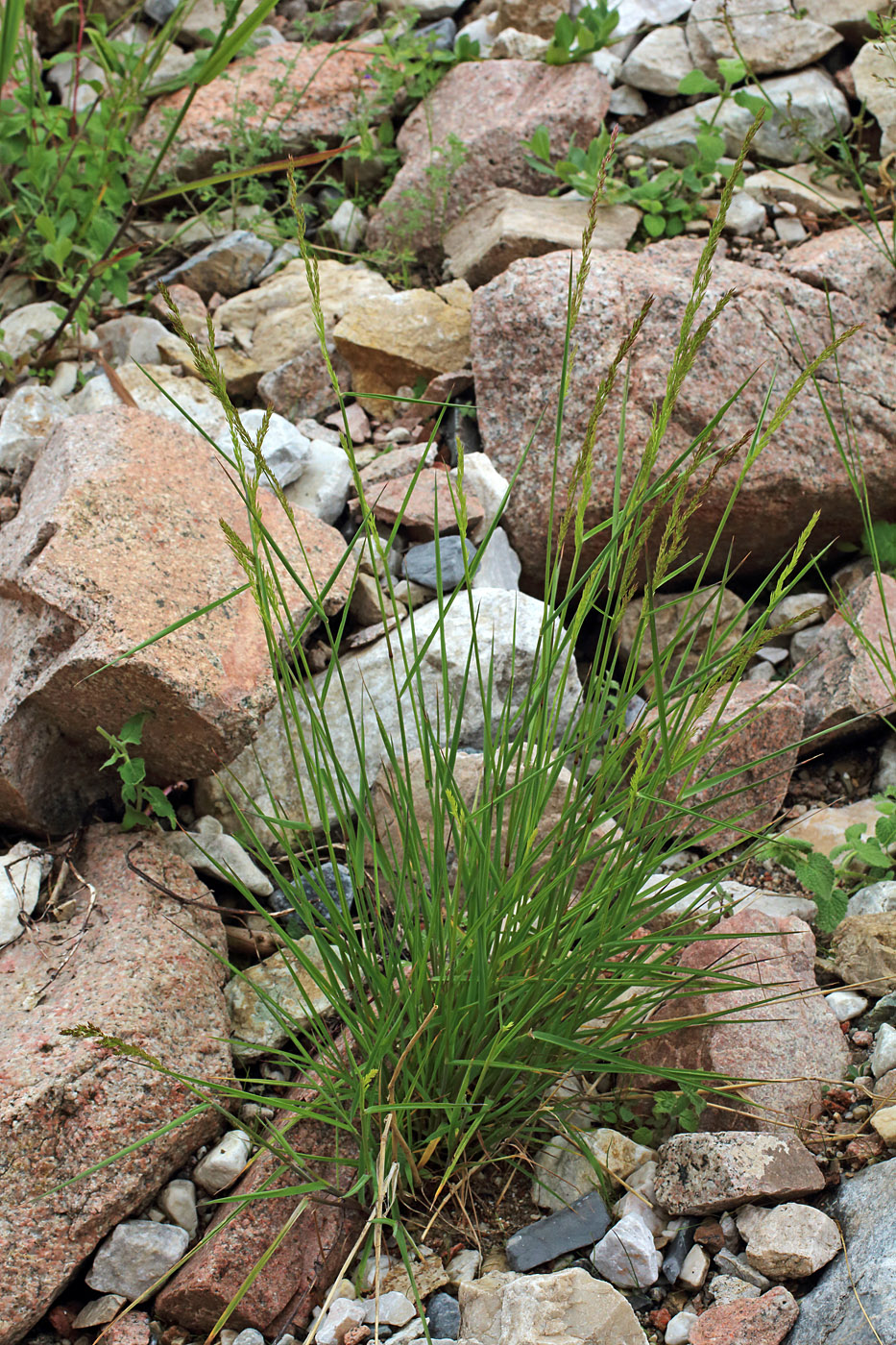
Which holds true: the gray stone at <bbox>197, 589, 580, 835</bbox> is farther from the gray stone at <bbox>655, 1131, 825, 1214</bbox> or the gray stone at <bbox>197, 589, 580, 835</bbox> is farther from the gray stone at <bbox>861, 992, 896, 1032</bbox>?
the gray stone at <bbox>655, 1131, 825, 1214</bbox>

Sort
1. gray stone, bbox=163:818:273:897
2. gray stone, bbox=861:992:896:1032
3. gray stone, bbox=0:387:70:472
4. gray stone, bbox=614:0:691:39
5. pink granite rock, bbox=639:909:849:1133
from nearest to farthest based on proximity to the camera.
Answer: pink granite rock, bbox=639:909:849:1133 → gray stone, bbox=861:992:896:1032 → gray stone, bbox=163:818:273:897 → gray stone, bbox=0:387:70:472 → gray stone, bbox=614:0:691:39

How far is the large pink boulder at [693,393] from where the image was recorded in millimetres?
2664

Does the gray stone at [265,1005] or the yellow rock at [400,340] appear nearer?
the gray stone at [265,1005]

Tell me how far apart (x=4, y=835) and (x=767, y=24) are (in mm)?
3670

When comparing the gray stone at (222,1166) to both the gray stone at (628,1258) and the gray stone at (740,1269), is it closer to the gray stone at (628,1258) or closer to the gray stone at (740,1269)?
the gray stone at (628,1258)

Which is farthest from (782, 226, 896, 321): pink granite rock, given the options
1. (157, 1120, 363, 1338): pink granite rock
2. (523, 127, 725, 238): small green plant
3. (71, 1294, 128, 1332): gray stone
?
(71, 1294, 128, 1332): gray stone

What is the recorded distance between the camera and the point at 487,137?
145 inches

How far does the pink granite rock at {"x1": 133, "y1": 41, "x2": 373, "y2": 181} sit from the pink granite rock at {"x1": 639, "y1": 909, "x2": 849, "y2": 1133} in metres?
3.29

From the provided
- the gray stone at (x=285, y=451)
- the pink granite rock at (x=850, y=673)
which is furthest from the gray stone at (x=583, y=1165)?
the gray stone at (x=285, y=451)

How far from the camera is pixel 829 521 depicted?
2.79 metres

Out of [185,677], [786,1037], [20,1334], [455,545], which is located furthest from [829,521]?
[20,1334]

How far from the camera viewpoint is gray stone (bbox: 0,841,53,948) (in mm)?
1922

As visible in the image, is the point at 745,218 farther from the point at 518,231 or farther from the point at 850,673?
the point at 850,673

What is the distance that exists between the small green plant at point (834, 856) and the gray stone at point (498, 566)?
98cm
